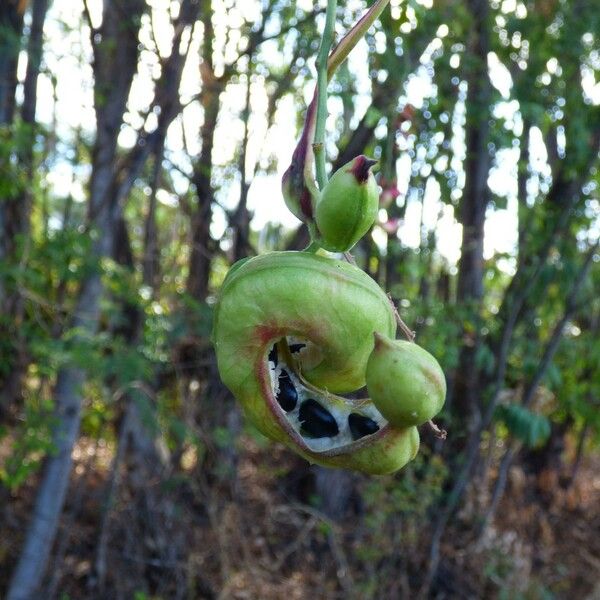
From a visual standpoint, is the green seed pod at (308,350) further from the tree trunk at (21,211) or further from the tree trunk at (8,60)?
the tree trunk at (8,60)

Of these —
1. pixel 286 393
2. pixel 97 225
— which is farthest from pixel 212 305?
pixel 286 393

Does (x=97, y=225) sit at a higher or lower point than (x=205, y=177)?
lower

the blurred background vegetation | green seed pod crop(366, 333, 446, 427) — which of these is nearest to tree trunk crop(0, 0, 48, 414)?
the blurred background vegetation

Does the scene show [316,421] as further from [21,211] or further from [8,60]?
[8,60]

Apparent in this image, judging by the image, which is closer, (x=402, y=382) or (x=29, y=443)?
(x=402, y=382)

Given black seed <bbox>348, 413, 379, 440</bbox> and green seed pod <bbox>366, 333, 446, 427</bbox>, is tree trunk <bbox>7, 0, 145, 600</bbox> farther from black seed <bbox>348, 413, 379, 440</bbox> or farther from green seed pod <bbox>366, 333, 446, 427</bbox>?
green seed pod <bbox>366, 333, 446, 427</bbox>

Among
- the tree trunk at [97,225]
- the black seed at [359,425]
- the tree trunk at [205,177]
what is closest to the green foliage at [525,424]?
the tree trunk at [205,177]
